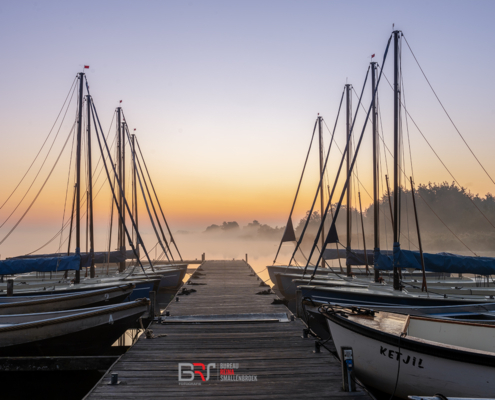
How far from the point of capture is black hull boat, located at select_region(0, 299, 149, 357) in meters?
10.1

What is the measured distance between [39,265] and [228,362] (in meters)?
13.2

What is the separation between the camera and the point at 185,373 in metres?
7.23

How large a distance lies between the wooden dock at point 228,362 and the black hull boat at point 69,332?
150cm

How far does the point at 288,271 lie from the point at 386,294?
39.3 feet

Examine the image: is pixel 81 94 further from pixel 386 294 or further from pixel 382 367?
pixel 382 367

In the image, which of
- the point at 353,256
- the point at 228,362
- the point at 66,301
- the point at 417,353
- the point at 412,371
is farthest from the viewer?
the point at 353,256

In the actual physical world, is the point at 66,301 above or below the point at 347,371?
above

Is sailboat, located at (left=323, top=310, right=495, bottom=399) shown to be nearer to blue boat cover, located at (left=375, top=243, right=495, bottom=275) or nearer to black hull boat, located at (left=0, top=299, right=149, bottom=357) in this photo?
blue boat cover, located at (left=375, top=243, right=495, bottom=275)

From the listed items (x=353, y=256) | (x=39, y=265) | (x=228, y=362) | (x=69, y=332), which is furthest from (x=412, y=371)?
(x=39, y=265)

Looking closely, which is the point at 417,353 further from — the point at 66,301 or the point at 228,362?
the point at 66,301

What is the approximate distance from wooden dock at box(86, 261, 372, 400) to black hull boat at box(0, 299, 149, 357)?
1.50m

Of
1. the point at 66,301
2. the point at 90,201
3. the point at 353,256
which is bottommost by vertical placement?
the point at 66,301

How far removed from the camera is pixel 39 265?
56.4 feet

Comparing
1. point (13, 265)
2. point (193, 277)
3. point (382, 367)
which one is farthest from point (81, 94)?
point (382, 367)
